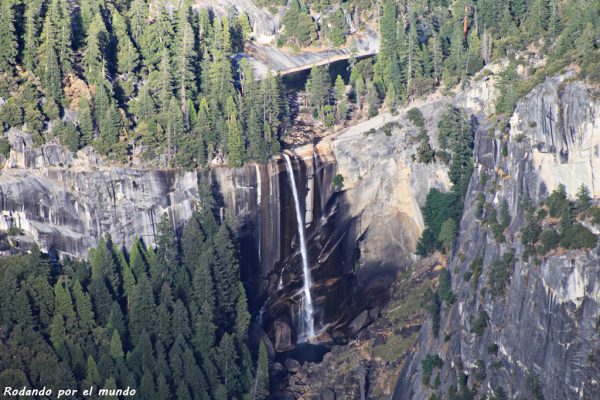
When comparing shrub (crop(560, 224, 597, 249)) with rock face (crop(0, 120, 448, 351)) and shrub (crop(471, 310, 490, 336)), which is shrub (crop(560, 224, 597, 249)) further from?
rock face (crop(0, 120, 448, 351))

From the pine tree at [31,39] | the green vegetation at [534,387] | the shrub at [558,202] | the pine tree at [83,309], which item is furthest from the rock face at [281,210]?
the green vegetation at [534,387]

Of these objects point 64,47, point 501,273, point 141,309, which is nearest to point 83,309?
point 141,309

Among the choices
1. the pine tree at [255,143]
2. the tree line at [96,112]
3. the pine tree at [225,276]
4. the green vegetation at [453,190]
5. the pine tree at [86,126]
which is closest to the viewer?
the pine tree at [225,276]

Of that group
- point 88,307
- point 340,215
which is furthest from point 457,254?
point 88,307

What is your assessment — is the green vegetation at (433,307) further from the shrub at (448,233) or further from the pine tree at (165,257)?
the pine tree at (165,257)

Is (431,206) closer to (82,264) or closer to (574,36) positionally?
(574,36)

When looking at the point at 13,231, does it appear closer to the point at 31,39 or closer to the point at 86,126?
the point at 86,126
